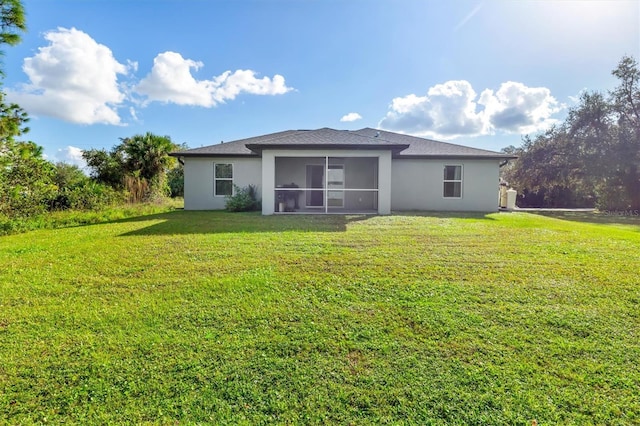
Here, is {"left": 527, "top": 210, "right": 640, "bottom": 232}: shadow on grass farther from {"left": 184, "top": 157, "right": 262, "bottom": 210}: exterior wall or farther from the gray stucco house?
{"left": 184, "top": 157, "right": 262, "bottom": 210}: exterior wall

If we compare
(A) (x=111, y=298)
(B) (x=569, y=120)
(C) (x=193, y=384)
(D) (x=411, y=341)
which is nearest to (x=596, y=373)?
(D) (x=411, y=341)

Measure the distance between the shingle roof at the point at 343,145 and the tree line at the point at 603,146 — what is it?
852 centimetres

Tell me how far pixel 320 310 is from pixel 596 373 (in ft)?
8.76

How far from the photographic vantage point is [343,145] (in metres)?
11.3

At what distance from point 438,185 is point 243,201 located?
29.5 feet

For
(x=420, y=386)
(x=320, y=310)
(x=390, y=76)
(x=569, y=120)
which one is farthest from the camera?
(x=569, y=120)

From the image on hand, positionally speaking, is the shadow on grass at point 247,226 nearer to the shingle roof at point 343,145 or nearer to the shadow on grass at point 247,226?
the shadow on grass at point 247,226

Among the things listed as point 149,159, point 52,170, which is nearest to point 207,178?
point 52,170

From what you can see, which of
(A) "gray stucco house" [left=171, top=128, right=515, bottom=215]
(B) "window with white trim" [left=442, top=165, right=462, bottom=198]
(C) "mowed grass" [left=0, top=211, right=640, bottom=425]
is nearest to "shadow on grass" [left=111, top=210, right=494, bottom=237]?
(C) "mowed grass" [left=0, top=211, right=640, bottom=425]

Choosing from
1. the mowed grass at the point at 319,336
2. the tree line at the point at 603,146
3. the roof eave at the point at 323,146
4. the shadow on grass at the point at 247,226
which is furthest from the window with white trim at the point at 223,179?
the tree line at the point at 603,146

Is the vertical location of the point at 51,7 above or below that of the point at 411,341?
above

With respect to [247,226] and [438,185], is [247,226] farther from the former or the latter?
[438,185]

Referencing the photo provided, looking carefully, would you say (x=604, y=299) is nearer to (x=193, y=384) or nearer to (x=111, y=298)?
(x=193, y=384)

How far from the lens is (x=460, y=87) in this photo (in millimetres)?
19875
